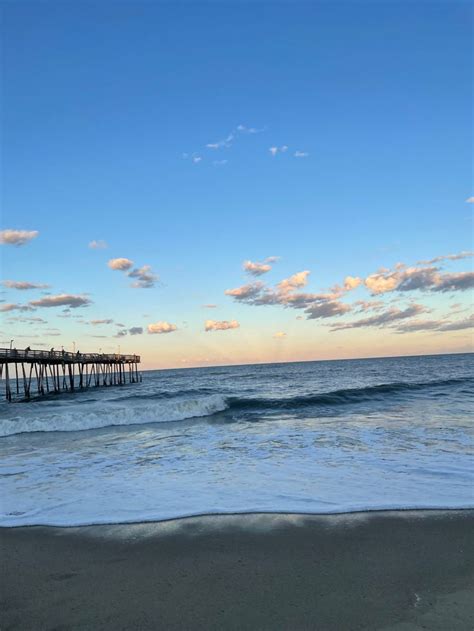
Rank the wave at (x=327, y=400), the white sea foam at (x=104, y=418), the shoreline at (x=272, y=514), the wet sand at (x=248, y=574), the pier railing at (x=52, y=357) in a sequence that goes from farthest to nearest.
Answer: the pier railing at (x=52, y=357) < the wave at (x=327, y=400) < the white sea foam at (x=104, y=418) < the shoreline at (x=272, y=514) < the wet sand at (x=248, y=574)

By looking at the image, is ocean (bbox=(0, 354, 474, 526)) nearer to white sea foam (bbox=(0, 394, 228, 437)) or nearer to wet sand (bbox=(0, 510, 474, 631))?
white sea foam (bbox=(0, 394, 228, 437))

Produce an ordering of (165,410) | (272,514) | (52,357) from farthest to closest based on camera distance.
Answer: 1. (52,357)
2. (165,410)
3. (272,514)

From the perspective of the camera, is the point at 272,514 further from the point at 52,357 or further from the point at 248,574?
the point at 52,357

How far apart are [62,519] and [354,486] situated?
4.61m

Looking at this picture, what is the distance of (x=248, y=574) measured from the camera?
4.40 meters

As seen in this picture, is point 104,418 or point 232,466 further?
point 104,418

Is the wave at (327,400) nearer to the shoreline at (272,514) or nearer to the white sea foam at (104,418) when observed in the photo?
the white sea foam at (104,418)

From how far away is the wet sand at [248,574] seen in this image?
3.61 meters

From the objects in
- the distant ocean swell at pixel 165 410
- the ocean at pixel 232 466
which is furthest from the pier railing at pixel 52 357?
the ocean at pixel 232 466

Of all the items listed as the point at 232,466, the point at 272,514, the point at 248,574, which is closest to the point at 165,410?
the point at 232,466

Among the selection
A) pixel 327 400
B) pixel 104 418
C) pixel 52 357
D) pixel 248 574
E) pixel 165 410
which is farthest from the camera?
pixel 52 357

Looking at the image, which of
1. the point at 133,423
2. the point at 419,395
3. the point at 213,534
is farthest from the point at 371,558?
the point at 419,395

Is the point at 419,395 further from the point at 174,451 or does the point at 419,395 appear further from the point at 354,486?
the point at 354,486

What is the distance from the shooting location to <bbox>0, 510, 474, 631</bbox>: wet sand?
142 inches
